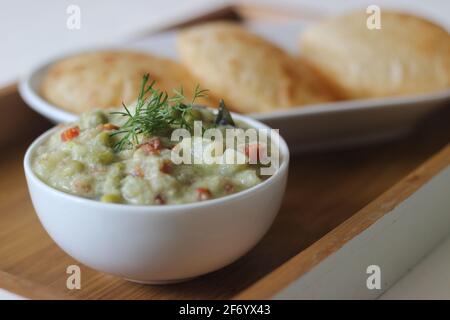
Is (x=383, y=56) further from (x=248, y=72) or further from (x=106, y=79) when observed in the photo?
(x=106, y=79)

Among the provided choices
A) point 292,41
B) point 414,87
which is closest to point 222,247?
point 414,87

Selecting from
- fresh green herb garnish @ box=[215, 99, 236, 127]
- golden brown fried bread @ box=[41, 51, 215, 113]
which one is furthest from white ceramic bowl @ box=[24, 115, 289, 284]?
golden brown fried bread @ box=[41, 51, 215, 113]

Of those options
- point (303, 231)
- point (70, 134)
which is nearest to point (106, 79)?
point (70, 134)

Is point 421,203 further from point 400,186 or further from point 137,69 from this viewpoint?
point 137,69

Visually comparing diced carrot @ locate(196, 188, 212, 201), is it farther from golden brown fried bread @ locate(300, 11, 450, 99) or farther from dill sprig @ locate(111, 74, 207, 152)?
golden brown fried bread @ locate(300, 11, 450, 99)

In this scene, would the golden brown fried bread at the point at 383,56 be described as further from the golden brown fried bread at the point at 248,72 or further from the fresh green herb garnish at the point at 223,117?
the fresh green herb garnish at the point at 223,117

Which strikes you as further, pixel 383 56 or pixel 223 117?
pixel 383 56
